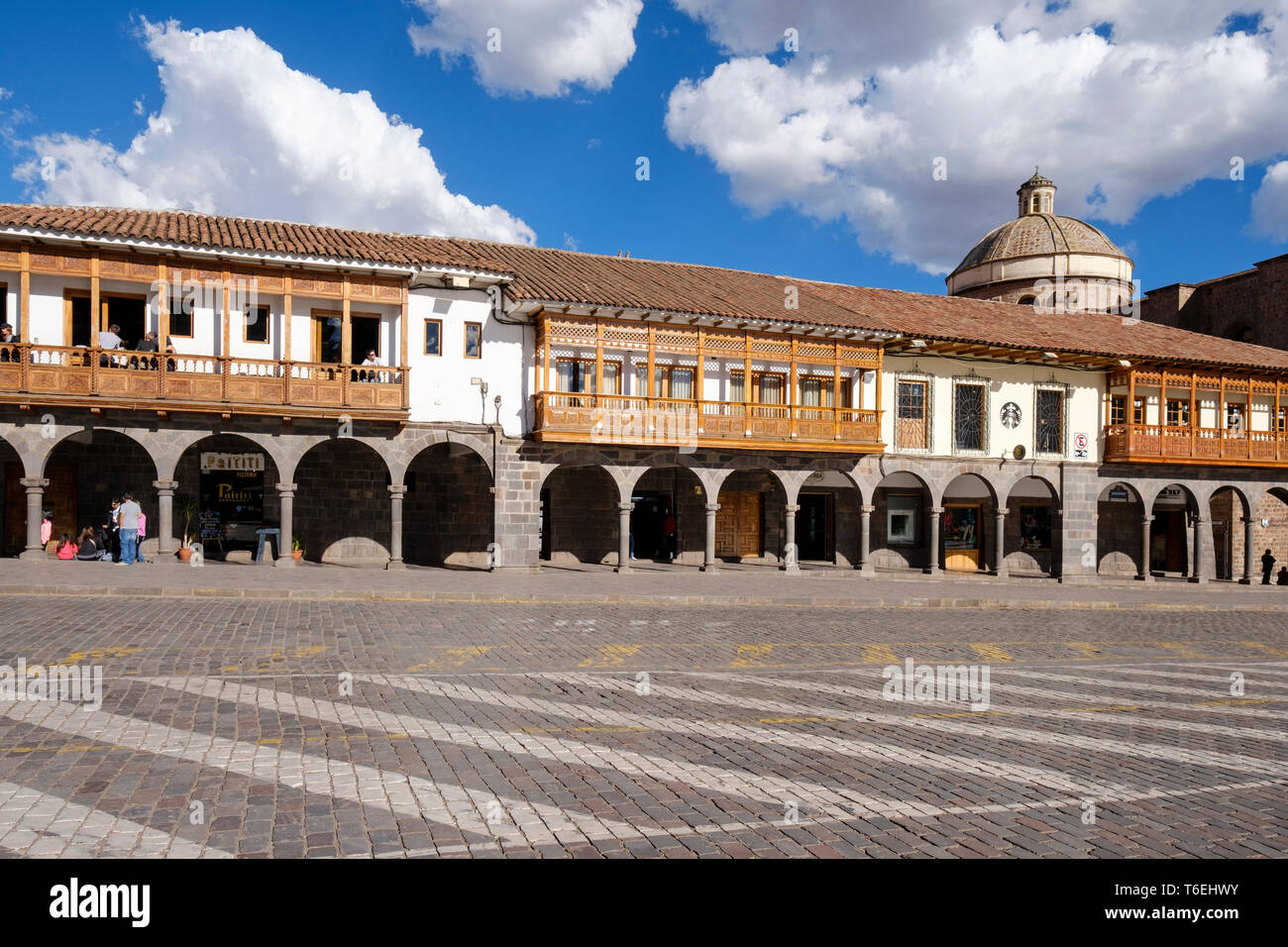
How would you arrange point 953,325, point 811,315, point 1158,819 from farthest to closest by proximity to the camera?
point 953,325, point 811,315, point 1158,819

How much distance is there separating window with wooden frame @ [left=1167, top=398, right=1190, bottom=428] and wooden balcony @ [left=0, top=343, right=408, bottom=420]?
77.1 ft

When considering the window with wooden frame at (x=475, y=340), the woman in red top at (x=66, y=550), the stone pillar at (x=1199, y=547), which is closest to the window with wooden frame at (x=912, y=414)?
the stone pillar at (x=1199, y=547)

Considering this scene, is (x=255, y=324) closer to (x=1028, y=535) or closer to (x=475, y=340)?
(x=475, y=340)

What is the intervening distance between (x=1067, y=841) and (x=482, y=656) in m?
6.73

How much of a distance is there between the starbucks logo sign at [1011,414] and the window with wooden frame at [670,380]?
9947 mm

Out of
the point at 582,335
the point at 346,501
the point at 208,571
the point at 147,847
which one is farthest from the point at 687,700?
the point at 346,501

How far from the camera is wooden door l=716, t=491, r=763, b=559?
27000 millimetres

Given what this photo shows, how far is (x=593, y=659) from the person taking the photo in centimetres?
1018

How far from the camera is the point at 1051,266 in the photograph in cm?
3762

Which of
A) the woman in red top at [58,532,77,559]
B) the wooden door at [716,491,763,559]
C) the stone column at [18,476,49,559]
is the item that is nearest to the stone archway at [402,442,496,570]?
the wooden door at [716,491,763,559]

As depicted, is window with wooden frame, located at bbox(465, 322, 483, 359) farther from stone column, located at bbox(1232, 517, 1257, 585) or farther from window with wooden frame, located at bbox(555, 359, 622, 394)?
stone column, located at bbox(1232, 517, 1257, 585)

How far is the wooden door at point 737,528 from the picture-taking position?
27000 millimetres

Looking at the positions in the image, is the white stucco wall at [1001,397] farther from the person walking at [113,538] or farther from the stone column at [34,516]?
the stone column at [34,516]
